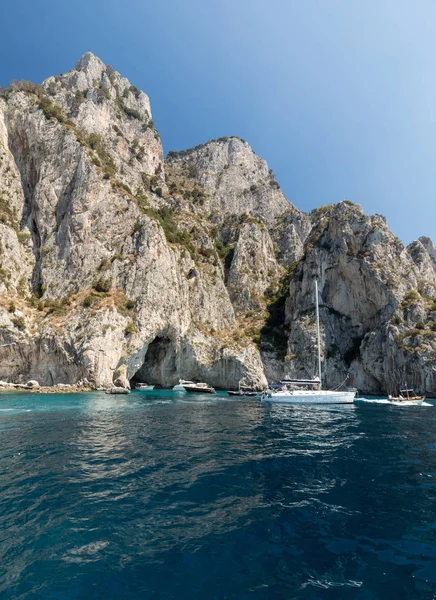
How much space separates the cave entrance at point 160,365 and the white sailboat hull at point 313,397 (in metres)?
31.6

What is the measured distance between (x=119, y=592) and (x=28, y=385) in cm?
5297

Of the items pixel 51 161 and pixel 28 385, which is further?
pixel 51 161

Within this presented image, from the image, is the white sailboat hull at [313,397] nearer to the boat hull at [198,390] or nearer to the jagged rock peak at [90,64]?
the boat hull at [198,390]

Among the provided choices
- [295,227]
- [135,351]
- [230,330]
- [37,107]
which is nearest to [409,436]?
[135,351]

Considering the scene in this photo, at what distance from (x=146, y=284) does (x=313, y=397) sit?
125ft

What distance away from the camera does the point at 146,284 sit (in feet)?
211

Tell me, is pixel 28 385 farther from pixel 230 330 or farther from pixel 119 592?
pixel 119 592

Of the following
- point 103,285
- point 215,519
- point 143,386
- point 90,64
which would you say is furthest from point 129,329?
point 90,64

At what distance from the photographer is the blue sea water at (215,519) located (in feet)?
19.2

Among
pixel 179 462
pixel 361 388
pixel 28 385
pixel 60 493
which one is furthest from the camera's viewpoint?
pixel 361 388

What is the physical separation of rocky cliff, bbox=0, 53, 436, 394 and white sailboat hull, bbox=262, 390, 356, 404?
2600cm

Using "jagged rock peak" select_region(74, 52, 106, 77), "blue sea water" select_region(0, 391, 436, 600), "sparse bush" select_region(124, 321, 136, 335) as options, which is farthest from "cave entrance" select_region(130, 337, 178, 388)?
"jagged rock peak" select_region(74, 52, 106, 77)

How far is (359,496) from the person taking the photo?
10023mm

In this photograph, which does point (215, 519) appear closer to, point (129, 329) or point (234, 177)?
point (129, 329)
